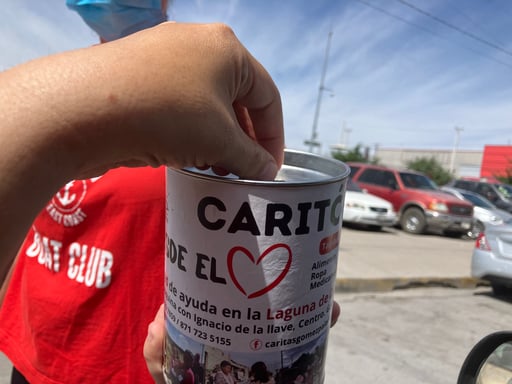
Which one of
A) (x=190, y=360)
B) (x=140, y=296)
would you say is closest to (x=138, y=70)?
(x=190, y=360)

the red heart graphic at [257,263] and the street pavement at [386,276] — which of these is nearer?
the red heart graphic at [257,263]

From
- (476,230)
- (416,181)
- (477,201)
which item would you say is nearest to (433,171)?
(477,201)

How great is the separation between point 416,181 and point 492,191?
620 cm

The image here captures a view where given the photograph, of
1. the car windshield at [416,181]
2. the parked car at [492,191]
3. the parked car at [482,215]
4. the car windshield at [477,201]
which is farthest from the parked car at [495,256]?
the parked car at [492,191]

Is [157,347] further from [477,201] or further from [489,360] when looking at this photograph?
[477,201]

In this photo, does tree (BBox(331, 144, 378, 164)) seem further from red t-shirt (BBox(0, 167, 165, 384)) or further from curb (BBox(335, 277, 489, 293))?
red t-shirt (BBox(0, 167, 165, 384))

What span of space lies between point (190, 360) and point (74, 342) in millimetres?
711

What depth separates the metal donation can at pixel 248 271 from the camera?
0.66m

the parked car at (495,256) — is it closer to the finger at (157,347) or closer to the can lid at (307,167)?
the can lid at (307,167)

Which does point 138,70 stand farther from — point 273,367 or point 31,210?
point 273,367

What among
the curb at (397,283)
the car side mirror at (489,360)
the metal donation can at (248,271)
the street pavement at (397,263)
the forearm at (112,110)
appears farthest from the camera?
the street pavement at (397,263)

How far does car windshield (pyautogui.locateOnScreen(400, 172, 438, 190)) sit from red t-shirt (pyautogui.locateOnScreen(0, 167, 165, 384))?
1019 cm

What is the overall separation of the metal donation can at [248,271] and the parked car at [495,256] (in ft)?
16.6

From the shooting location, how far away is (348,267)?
220 inches
